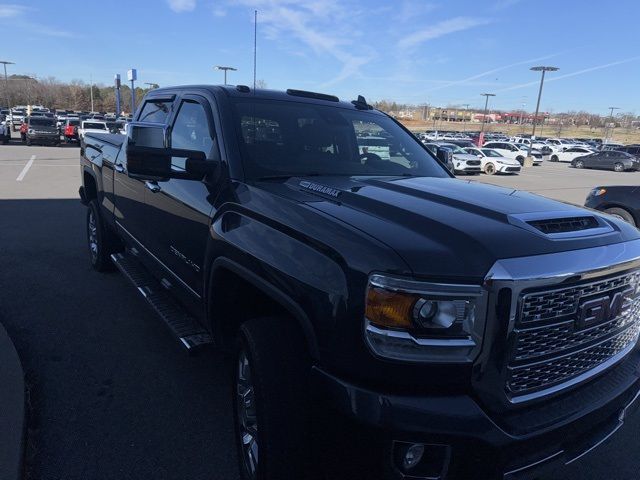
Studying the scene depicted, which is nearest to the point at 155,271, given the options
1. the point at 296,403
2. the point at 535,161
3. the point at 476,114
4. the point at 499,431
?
the point at 296,403

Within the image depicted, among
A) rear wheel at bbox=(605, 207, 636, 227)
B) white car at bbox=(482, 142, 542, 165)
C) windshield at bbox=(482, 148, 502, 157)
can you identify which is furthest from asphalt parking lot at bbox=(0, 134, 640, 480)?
white car at bbox=(482, 142, 542, 165)

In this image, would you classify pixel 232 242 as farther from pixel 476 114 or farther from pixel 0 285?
pixel 476 114

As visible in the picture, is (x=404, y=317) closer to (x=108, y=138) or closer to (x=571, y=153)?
(x=108, y=138)

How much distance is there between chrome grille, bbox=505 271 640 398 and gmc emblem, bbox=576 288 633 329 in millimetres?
15

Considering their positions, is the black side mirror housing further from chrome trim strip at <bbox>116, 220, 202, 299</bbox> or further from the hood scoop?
the hood scoop

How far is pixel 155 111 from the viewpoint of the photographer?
4.34 m

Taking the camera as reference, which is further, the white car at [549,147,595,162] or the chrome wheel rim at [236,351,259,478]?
the white car at [549,147,595,162]

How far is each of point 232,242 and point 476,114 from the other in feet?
577

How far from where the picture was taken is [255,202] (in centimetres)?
253

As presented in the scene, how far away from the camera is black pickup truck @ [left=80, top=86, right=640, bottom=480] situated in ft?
5.76

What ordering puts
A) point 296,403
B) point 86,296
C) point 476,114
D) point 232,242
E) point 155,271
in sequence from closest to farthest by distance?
point 296,403 → point 232,242 → point 155,271 → point 86,296 → point 476,114

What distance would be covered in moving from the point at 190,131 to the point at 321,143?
3.00 ft

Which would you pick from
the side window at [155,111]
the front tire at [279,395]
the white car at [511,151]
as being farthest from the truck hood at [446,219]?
the white car at [511,151]

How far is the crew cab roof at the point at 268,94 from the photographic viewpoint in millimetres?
3323
